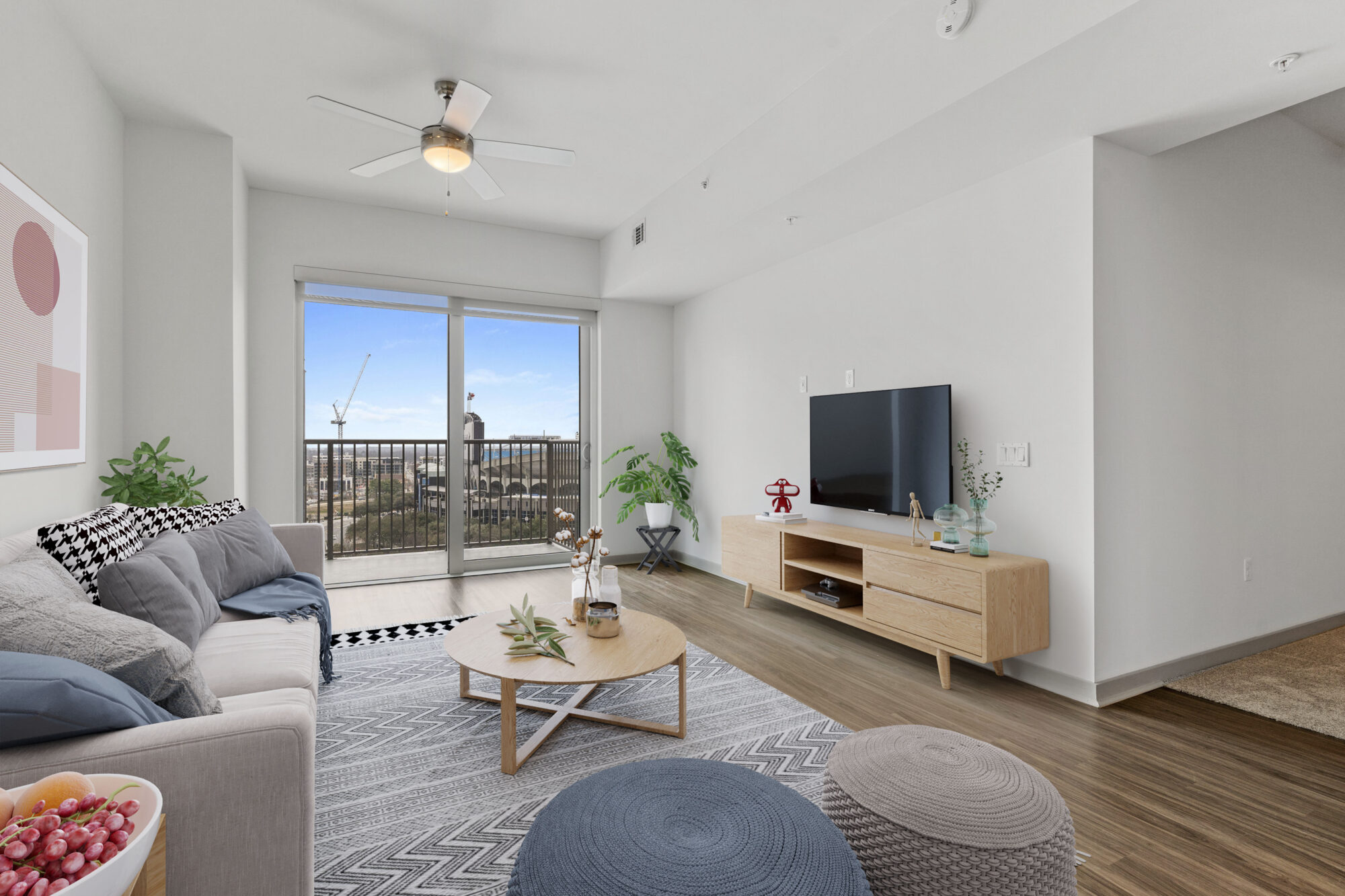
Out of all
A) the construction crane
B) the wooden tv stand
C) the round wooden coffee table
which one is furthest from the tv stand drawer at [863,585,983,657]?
the construction crane

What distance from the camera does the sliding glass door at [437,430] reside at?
5059 mm

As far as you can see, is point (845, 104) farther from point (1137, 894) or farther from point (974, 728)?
point (1137, 894)

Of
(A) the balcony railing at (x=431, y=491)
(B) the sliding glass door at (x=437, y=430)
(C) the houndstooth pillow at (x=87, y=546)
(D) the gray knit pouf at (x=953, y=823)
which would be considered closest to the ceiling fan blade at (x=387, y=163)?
(B) the sliding glass door at (x=437, y=430)

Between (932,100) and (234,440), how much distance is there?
407 centimetres

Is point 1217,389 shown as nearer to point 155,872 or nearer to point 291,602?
point 155,872

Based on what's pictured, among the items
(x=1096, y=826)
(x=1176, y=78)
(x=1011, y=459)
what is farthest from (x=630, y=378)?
(x=1096, y=826)

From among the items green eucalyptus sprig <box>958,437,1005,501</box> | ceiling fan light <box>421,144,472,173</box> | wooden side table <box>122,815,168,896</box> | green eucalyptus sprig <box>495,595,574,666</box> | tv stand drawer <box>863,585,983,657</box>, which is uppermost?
ceiling fan light <box>421,144,472,173</box>

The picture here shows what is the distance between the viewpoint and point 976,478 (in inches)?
125

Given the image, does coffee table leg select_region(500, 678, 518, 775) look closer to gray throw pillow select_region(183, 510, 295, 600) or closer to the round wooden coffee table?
the round wooden coffee table

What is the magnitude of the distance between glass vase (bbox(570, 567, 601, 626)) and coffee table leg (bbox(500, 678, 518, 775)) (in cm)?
57

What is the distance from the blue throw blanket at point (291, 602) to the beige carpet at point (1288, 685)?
370 centimetres

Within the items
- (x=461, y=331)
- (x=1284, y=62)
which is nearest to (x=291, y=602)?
(x=461, y=331)

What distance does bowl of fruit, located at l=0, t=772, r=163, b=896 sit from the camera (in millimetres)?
708

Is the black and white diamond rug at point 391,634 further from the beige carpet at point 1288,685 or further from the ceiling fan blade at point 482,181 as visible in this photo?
the beige carpet at point 1288,685
